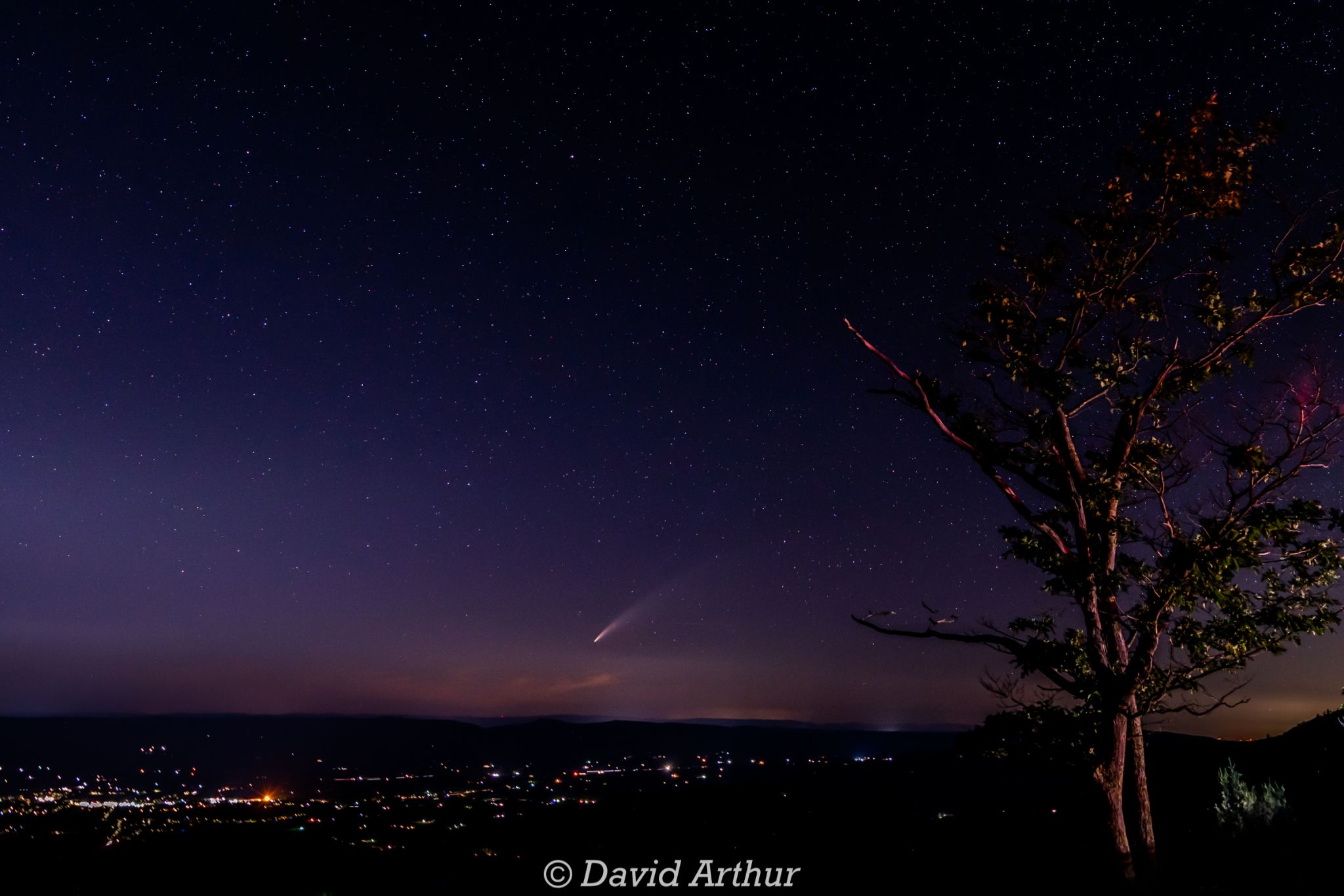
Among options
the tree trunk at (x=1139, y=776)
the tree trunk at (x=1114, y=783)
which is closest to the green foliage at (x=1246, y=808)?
the tree trunk at (x=1139, y=776)

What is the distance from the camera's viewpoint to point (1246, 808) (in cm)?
1673

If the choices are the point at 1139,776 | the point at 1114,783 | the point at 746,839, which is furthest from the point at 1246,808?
the point at 746,839

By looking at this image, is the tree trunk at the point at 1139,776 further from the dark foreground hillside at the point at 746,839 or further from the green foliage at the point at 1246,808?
the green foliage at the point at 1246,808

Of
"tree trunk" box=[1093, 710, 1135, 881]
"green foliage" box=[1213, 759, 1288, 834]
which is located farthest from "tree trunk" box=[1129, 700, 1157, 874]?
"green foliage" box=[1213, 759, 1288, 834]

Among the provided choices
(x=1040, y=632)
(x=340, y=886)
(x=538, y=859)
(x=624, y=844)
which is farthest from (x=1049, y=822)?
(x=340, y=886)

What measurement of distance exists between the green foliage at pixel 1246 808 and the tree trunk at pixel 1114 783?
26.3 ft

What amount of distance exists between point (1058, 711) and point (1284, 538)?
3.82 meters

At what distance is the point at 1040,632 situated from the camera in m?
12.3

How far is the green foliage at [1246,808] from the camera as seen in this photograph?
54.4 feet

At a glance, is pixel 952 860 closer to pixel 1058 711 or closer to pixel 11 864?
pixel 1058 711

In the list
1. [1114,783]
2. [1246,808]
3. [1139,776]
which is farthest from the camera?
[1246,808]

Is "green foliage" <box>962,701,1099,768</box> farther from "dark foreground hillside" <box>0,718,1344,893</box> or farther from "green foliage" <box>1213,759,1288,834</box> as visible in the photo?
"green foliage" <box>1213,759,1288,834</box>

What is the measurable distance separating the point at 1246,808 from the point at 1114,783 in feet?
28.4

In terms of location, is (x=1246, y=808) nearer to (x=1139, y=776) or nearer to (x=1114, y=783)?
(x=1139, y=776)
